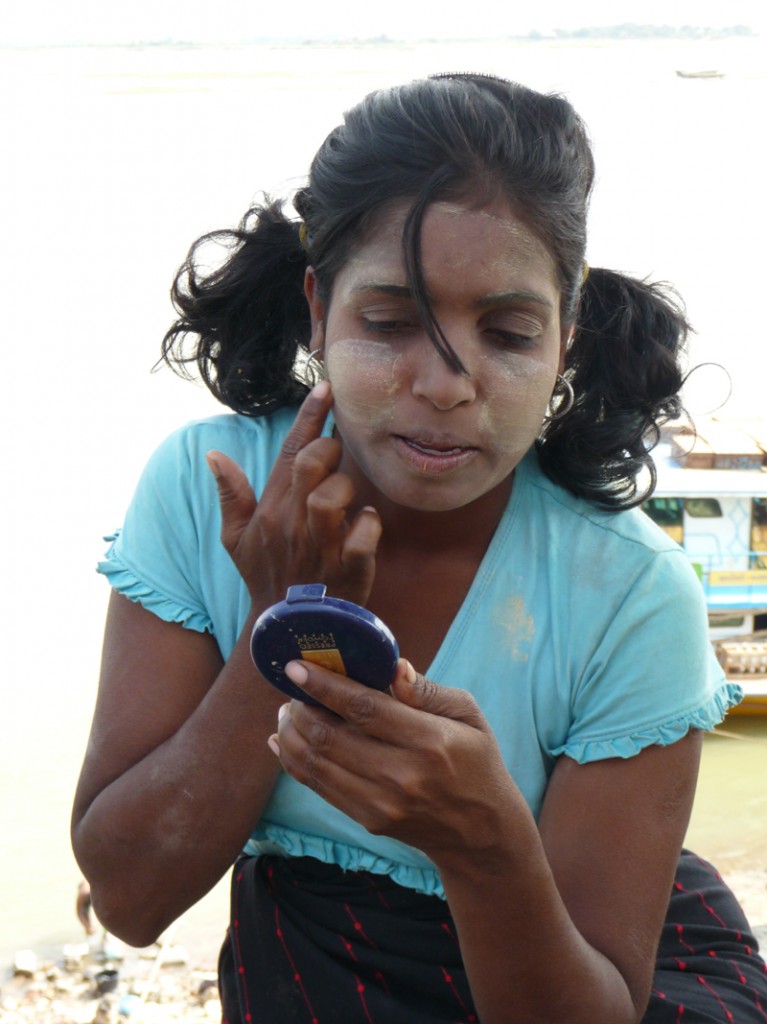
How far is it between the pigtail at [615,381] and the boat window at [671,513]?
5301 mm

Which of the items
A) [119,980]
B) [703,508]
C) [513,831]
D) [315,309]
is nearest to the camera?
[513,831]

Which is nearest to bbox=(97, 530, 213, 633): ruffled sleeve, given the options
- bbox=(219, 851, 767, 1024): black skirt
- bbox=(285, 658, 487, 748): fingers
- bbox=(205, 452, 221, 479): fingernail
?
bbox=(205, 452, 221, 479): fingernail

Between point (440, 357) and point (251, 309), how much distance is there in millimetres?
581

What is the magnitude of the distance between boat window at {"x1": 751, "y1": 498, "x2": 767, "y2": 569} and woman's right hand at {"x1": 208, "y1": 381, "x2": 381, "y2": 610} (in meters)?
6.07

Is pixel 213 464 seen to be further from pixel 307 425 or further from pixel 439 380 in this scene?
pixel 439 380

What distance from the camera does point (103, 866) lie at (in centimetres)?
184

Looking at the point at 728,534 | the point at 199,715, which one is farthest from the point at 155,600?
the point at 728,534

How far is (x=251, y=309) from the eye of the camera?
7.25ft

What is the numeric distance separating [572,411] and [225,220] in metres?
17.0

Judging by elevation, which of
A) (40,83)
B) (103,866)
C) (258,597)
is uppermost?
(40,83)

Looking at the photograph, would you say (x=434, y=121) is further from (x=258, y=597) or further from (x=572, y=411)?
(x=258, y=597)

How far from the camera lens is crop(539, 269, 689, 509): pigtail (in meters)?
2.08

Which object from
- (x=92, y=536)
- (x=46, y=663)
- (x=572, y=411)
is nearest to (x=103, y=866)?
(x=572, y=411)

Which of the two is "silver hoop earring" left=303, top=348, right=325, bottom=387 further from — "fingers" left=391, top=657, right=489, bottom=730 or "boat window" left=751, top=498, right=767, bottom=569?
"boat window" left=751, top=498, right=767, bottom=569
